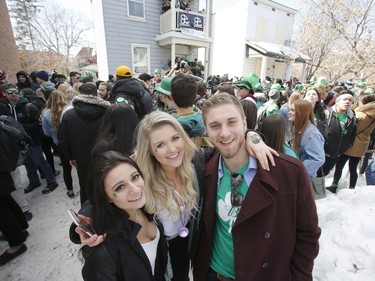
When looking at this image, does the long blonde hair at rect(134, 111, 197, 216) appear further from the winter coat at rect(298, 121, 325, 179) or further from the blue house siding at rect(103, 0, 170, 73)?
the blue house siding at rect(103, 0, 170, 73)

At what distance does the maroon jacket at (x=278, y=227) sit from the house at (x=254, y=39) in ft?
56.4

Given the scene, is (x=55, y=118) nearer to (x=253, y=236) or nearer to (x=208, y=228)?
(x=208, y=228)

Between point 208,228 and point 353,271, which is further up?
point 208,228

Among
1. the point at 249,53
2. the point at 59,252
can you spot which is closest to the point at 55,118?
the point at 59,252

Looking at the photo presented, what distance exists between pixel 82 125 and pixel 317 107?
4.27 metres

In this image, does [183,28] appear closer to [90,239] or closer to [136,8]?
[136,8]

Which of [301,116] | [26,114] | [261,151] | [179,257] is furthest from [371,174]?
[26,114]

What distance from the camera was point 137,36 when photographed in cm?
1134

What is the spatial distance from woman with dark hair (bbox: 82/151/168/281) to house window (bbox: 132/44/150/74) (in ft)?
36.8

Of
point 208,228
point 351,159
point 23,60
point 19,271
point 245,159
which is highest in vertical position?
point 23,60

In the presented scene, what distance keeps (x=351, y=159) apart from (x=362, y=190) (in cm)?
83

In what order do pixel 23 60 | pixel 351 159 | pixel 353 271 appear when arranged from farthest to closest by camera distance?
pixel 23 60, pixel 351 159, pixel 353 271

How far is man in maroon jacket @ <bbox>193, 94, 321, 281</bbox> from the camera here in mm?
1317

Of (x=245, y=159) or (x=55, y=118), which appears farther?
(x=55, y=118)
